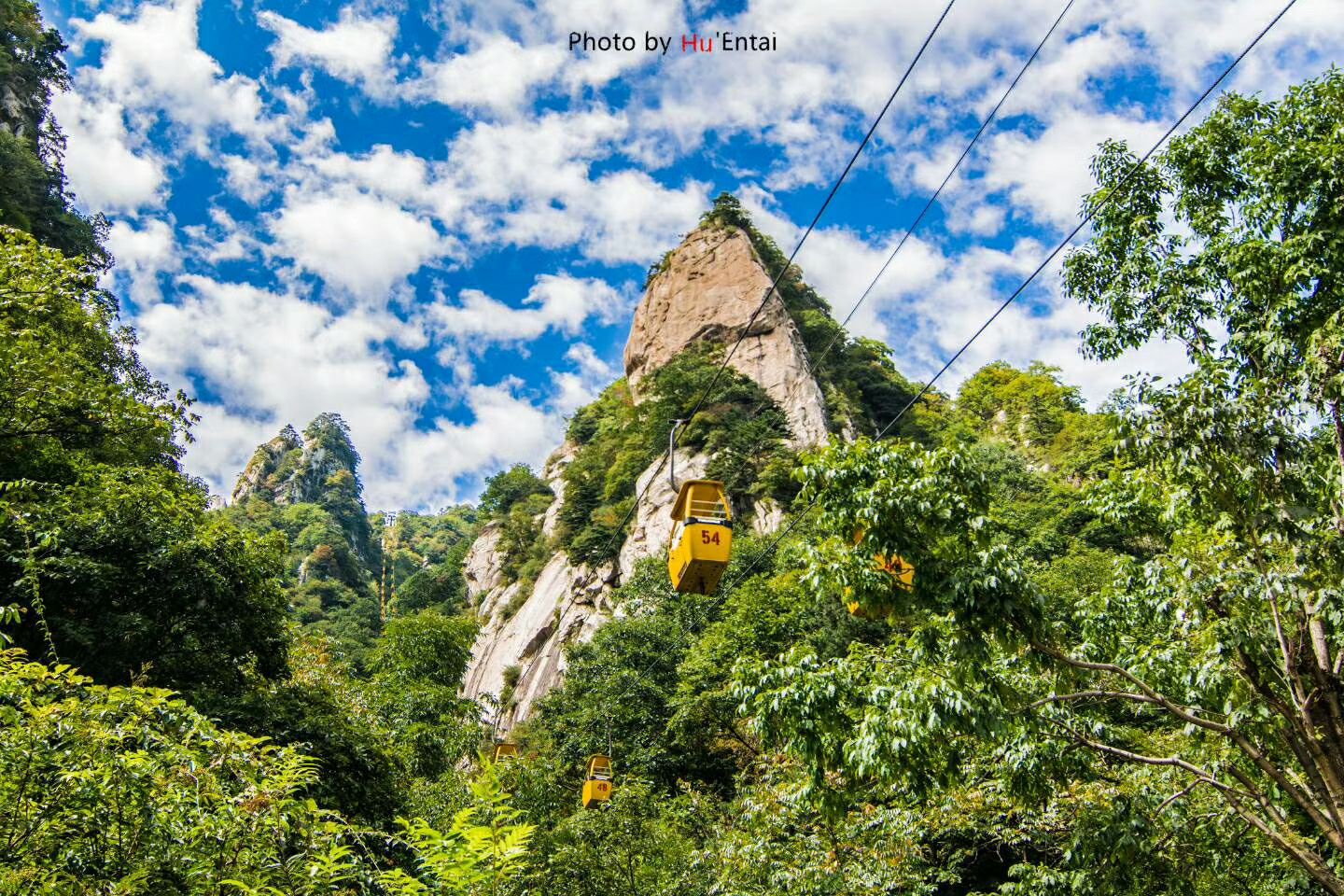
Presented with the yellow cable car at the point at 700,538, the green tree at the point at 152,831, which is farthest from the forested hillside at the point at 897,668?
the yellow cable car at the point at 700,538

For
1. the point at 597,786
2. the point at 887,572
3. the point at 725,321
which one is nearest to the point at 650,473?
the point at 725,321

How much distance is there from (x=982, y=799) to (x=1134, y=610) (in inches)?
179

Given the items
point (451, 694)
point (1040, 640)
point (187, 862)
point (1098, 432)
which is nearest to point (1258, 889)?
point (1040, 640)

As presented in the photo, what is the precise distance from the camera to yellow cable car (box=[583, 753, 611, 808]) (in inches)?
630

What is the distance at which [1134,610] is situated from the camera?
8.10 meters

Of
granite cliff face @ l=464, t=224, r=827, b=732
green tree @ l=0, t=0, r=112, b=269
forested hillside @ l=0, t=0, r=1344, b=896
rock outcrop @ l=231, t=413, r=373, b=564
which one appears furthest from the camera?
rock outcrop @ l=231, t=413, r=373, b=564

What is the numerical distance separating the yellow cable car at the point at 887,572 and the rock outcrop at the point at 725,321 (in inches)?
1345

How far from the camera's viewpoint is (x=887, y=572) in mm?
6594

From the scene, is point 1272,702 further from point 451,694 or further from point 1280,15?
point 451,694

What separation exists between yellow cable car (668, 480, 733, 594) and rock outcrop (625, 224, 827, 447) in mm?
32189

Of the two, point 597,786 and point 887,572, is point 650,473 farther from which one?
point 887,572

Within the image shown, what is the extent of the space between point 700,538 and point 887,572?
2.44 metres

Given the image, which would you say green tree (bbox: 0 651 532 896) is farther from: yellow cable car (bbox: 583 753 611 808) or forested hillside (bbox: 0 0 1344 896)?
yellow cable car (bbox: 583 753 611 808)

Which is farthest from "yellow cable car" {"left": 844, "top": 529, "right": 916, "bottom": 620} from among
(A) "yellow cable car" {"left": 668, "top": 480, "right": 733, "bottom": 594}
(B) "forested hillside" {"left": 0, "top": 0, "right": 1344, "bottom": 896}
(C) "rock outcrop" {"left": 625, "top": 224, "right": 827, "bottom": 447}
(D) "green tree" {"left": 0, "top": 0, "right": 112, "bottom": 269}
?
(C) "rock outcrop" {"left": 625, "top": 224, "right": 827, "bottom": 447}
